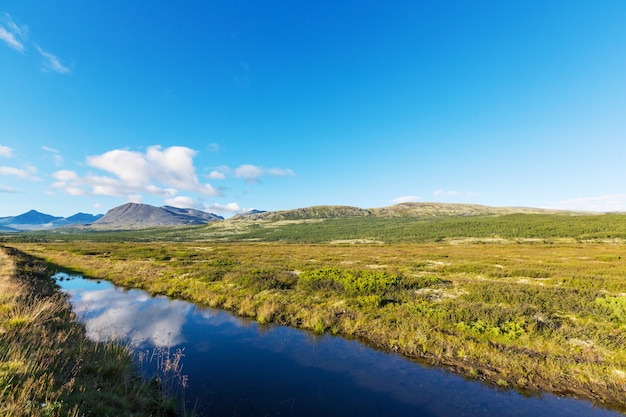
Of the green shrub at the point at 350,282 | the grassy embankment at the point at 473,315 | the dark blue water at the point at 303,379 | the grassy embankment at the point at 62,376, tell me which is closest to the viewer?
the grassy embankment at the point at 62,376

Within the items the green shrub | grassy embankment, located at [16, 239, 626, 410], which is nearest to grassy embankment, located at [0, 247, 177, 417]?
grassy embankment, located at [16, 239, 626, 410]

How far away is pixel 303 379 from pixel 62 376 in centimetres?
855

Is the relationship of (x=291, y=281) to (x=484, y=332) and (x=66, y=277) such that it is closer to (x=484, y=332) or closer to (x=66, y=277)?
(x=484, y=332)

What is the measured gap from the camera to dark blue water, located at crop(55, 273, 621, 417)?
10.5 metres

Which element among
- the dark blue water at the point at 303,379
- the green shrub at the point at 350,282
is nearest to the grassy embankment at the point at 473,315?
the green shrub at the point at 350,282

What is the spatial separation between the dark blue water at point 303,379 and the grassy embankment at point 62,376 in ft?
7.22

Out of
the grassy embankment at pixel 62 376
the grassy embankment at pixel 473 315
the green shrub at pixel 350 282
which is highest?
the grassy embankment at pixel 62 376

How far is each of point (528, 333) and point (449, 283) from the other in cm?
1224

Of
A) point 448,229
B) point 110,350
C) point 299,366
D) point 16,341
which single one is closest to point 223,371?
point 299,366

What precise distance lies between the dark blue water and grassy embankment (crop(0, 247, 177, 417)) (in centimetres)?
220

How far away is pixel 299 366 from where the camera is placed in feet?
44.8

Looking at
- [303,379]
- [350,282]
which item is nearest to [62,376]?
[303,379]

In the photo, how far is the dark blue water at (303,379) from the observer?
10.5 m

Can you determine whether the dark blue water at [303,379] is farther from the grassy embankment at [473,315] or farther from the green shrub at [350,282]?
the green shrub at [350,282]
